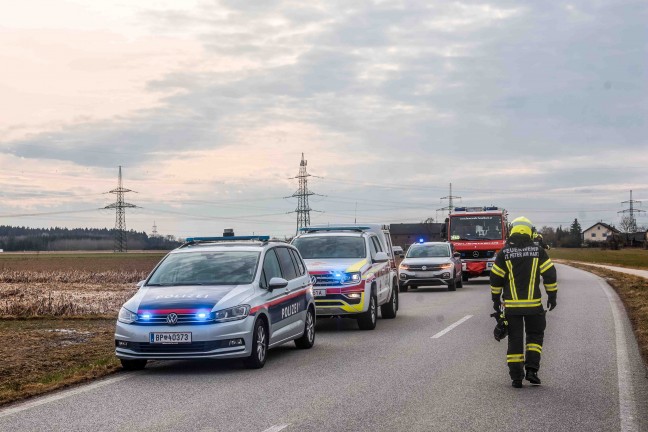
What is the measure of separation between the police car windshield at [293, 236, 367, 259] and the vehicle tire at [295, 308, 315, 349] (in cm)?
380

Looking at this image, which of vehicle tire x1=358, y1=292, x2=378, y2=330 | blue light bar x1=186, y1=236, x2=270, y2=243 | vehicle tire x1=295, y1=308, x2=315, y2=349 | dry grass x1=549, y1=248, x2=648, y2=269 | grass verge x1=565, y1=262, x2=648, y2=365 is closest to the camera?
blue light bar x1=186, y1=236, x2=270, y2=243

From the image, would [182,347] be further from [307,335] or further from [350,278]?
[350,278]

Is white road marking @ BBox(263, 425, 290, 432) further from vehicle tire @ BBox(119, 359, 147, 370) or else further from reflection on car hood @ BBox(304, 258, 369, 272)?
reflection on car hood @ BBox(304, 258, 369, 272)

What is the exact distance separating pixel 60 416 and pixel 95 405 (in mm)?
616

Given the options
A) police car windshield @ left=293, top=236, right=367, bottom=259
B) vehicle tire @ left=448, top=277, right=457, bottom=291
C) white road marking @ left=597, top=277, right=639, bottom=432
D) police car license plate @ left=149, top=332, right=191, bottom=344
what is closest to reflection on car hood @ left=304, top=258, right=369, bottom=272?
police car windshield @ left=293, top=236, right=367, bottom=259

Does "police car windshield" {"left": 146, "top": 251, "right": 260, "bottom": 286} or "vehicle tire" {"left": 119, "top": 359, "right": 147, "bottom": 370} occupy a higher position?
"police car windshield" {"left": 146, "top": 251, "right": 260, "bottom": 286}

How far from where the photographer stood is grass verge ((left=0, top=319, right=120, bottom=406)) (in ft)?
32.6

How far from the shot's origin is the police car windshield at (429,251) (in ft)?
105

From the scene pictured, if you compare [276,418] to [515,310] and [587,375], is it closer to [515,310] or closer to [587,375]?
[515,310]

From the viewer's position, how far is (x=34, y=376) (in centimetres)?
1061

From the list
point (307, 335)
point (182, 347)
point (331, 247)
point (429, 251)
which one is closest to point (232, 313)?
point (182, 347)

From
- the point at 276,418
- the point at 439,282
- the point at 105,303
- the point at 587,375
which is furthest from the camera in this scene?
the point at 439,282

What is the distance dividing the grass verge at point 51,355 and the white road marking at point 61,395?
207mm

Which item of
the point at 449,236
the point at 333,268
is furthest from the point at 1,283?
the point at 333,268
